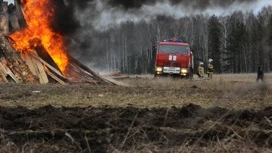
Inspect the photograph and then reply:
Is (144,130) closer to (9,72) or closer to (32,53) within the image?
(9,72)

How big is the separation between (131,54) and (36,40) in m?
51.2

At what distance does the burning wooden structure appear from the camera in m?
16.9

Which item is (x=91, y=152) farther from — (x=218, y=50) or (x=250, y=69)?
(x=218, y=50)

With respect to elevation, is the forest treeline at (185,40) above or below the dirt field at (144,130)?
above

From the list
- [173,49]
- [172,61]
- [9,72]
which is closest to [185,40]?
[173,49]

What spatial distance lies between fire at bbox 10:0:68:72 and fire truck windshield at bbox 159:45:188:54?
7.29 metres

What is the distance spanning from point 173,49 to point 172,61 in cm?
76

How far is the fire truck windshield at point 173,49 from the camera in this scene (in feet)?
78.3

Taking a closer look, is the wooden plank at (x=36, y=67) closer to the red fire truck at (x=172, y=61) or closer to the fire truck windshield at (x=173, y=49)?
the red fire truck at (x=172, y=61)

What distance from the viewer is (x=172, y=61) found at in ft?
77.8

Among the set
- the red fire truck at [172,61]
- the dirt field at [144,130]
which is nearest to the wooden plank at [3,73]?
the dirt field at [144,130]

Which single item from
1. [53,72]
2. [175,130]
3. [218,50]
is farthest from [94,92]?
[218,50]

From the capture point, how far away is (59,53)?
18.1 metres

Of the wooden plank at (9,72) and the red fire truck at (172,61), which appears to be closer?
the wooden plank at (9,72)
